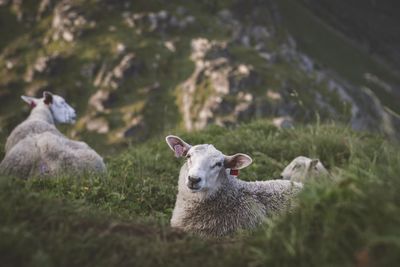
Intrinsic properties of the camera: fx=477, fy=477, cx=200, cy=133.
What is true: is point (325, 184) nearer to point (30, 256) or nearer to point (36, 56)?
point (30, 256)

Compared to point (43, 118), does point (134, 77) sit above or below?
below

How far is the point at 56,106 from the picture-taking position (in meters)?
13.5

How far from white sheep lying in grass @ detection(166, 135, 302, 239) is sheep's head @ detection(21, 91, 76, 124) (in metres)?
6.87

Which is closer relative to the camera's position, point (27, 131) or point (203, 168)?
point (203, 168)

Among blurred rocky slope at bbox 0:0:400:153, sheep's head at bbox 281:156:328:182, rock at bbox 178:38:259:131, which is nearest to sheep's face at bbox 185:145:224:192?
sheep's head at bbox 281:156:328:182

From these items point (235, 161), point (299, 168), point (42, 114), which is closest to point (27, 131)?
point (42, 114)

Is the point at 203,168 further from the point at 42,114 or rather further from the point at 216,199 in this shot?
the point at 42,114

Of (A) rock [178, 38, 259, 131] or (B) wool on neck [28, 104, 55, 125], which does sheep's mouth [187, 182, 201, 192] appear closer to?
(B) wool on neck [28, 104, 55, 125]

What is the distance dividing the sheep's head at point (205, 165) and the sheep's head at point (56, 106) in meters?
6.49

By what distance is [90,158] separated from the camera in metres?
9.98

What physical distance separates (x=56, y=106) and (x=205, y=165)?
7784 mm

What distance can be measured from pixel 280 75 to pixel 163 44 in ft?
159

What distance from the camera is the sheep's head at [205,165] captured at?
665cm

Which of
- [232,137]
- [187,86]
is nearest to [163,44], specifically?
[187,86]
